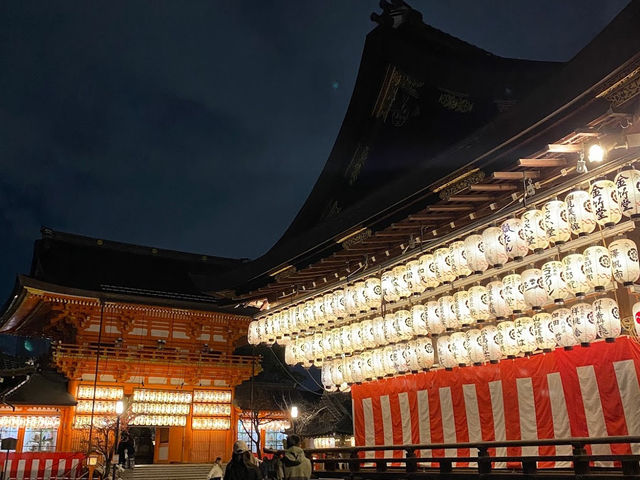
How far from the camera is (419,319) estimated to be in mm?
10148

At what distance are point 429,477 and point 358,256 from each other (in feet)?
13.5

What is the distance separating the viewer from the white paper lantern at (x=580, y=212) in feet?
22.3

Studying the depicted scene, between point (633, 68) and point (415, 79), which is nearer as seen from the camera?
point (633, 68)

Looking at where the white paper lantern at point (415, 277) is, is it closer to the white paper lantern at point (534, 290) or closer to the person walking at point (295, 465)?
the white paper lantern at point (534, 290)

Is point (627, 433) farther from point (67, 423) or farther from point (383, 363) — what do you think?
point (67, 423)

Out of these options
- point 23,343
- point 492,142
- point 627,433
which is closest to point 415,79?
point 492,142

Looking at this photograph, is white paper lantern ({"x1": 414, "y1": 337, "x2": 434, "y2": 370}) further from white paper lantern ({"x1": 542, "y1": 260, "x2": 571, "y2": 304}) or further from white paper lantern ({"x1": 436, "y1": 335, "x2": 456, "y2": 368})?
white paper lantern ({"x1": 542, "y1": 260, "x2": 571, "y2": 304})

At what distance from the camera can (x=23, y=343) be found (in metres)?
69.6

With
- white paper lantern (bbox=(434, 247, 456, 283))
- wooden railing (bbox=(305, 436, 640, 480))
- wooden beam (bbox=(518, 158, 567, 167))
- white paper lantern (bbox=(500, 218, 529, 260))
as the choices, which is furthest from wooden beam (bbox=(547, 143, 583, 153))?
wooden railing (bbox=(305, 436, 640, 480))

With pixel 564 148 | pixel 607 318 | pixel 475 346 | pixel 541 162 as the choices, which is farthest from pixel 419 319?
pixel 564 148

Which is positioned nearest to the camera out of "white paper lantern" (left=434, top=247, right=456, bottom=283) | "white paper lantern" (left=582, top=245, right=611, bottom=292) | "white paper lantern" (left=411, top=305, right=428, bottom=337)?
"white paper lantern" (left=582, top=245, right=611, bottom=292)

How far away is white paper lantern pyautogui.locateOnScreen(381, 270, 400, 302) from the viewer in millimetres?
9838

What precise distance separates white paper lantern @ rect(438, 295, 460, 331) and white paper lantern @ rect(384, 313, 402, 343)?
3.94ft

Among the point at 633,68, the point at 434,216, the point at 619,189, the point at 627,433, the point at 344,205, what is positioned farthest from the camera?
the point at 344,205
